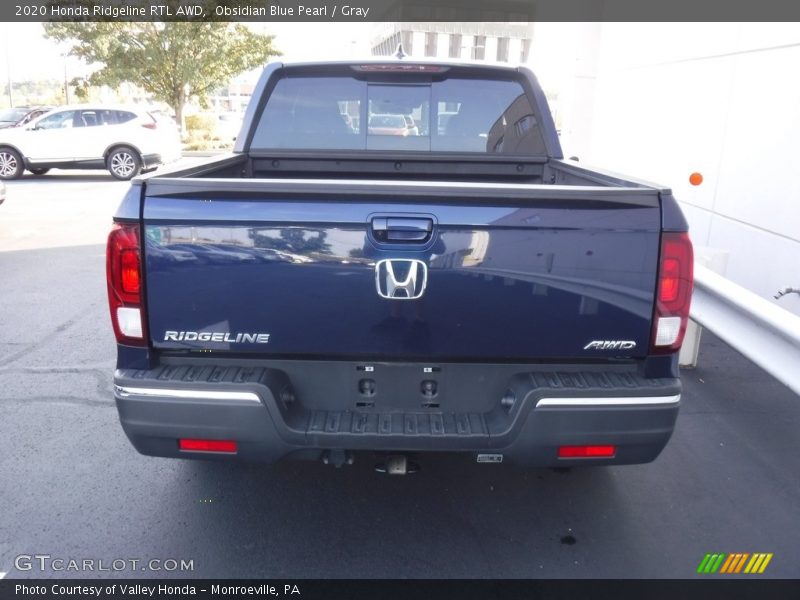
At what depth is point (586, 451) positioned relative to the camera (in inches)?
107

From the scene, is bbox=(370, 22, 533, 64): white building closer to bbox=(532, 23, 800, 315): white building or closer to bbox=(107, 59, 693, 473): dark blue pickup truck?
bbox=(532, 23, 800, 315): white building

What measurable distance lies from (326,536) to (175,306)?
1.35m

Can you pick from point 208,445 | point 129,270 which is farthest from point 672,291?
point 129,270

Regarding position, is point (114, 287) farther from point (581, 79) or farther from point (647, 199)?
point (581, 79)

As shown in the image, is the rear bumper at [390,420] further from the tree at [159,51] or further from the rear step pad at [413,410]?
the tree at [159,51]

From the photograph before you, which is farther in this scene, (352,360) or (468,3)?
(468,3)

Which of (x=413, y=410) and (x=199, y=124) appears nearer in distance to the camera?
(x=413, y=410)

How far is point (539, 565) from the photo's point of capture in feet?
10.0

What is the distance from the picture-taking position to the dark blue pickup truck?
258cm

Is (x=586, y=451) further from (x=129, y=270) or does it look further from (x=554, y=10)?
(x=554, y=10)

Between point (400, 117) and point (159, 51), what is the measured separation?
81.5ft

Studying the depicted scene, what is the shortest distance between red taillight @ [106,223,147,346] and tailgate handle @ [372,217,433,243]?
909 mm

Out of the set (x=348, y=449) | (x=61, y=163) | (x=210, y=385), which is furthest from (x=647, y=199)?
(x=61, y=163)

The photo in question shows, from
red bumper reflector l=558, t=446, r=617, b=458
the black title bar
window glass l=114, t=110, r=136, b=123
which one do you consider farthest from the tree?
red bumper reflector l=558, t=446, r=617, b=458
